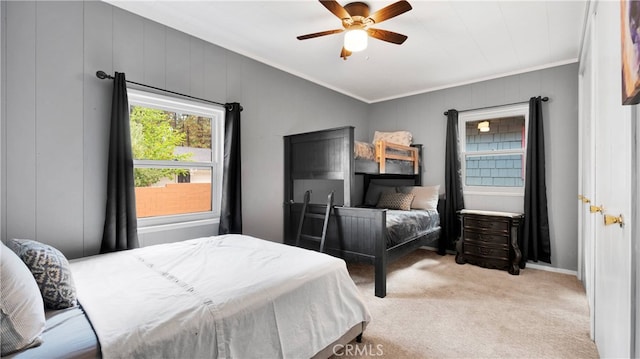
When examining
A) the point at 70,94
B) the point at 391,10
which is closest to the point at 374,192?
the point at 391,10

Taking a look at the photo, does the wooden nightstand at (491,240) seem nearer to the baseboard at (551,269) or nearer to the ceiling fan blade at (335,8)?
the baseboard at (551,269)

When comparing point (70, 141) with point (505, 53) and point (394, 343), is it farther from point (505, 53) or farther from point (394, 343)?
point (505, 53)

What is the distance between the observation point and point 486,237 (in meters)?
3.65

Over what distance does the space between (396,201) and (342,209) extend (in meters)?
1.38

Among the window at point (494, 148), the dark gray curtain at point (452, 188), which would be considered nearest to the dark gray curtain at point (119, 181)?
the dark gray curtain at point (452, 188)

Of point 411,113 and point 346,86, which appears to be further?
point 411,113

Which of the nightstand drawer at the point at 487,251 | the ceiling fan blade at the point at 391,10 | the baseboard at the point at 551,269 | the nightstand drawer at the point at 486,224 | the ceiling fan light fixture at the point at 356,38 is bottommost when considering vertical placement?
the baseboard at the point at 551,269

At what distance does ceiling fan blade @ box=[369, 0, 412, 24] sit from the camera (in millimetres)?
1955

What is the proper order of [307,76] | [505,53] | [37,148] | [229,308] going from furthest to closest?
[307,76] → [505,53] → [37,148] → [229,308]

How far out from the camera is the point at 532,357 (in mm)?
1859

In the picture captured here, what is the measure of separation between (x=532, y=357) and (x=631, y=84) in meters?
1.81

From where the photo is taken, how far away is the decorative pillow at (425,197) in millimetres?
4082

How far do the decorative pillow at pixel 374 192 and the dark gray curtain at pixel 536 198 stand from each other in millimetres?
1708

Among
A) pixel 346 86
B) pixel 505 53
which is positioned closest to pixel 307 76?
pixel 346 86
